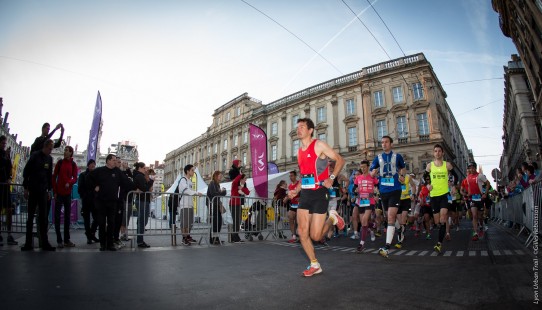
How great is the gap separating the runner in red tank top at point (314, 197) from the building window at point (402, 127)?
91.7 ft

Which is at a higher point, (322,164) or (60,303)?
(322,164)

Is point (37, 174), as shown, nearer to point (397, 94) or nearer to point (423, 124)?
point (423, 124)

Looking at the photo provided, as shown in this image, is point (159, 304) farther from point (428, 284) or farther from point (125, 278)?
point (428, 284)

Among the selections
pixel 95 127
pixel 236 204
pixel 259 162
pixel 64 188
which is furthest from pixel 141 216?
pixel 95 127

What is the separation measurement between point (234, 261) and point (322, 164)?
7.29 ft

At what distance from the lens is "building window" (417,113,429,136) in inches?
1088

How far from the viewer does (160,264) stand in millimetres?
4188

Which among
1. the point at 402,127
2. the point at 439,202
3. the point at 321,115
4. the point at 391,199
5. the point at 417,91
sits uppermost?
the point at 417,91

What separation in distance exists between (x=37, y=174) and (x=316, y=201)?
5492 millimetres

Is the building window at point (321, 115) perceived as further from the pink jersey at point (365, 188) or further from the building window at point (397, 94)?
the pink jersey at point (365, 188)

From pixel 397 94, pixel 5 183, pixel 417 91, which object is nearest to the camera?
pixel 5 183

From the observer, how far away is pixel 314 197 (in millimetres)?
3543

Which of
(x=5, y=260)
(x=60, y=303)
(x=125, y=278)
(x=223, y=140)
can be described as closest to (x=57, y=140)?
(x=5, y=260)

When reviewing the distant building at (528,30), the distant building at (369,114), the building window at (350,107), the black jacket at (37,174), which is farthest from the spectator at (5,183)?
the building window at (350,107)
